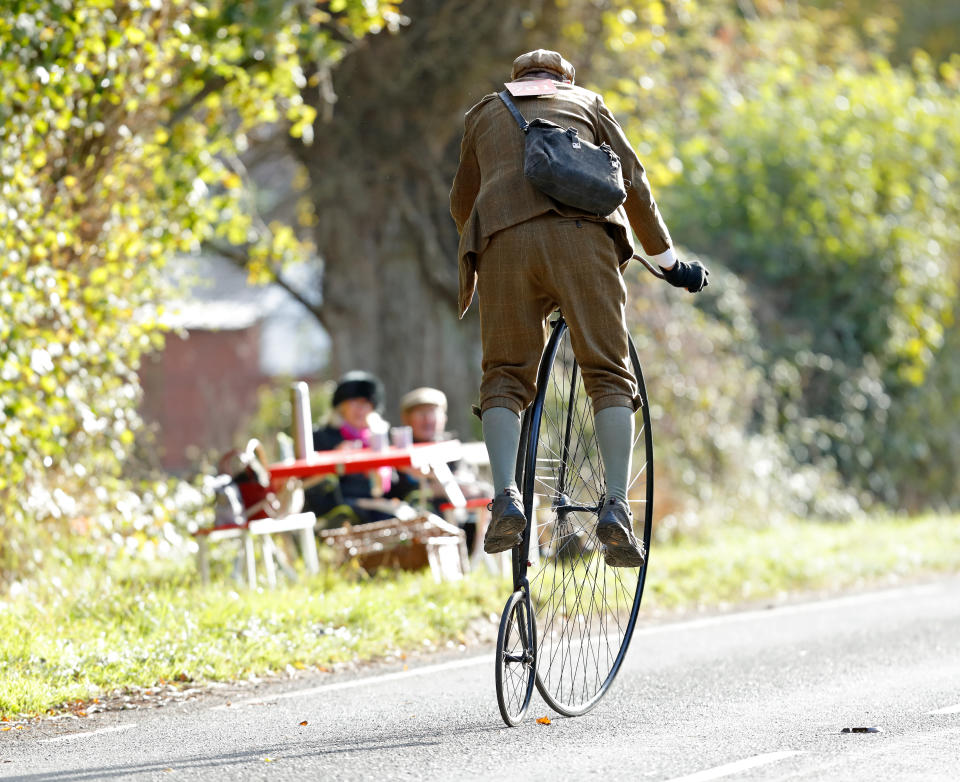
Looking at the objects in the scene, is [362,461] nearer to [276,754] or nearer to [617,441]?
[617,441]

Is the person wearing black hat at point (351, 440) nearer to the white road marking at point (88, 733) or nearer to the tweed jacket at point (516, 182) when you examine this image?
the white road marking at point (88, 733)

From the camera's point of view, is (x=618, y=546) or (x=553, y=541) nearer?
(x=618, y=546)

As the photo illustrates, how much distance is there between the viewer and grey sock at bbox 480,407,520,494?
5078 millimetres

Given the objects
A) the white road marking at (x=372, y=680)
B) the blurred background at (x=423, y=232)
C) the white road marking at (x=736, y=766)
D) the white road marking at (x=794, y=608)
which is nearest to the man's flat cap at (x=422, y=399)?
the blurred background at (x=423, y=232)

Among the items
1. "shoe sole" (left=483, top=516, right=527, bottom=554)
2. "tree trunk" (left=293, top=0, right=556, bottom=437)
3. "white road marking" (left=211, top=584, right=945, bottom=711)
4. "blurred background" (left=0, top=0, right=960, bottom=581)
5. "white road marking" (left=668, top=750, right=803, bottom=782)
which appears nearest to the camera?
"white road marking" (left=668, top=750, right=803, bottom=782)

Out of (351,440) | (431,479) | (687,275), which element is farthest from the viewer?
(351,440)

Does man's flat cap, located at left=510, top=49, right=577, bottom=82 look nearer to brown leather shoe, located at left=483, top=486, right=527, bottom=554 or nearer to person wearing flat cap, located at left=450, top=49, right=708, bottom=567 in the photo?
person wearing flat cap, located at left=450, top=49, right=708, bottom=567

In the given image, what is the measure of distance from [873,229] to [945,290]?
3.82 feet

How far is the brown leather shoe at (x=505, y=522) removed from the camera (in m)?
4.93

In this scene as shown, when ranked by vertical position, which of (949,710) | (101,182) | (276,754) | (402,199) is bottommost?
(949,710)

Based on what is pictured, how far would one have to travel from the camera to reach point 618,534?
504 centimetres

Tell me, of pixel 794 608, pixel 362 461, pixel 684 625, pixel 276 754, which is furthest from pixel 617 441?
pixel 794 608

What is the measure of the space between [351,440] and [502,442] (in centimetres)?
537

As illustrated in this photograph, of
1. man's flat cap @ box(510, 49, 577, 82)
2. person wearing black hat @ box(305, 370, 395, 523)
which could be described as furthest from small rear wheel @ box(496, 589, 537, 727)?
person wearing black hat @ box(305, 370, 395, 523)
